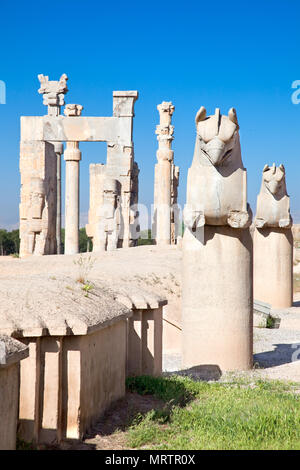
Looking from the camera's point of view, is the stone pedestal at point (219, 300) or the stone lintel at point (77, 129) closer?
the stone pedestal at point (219, 300)

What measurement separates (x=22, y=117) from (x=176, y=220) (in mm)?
9170

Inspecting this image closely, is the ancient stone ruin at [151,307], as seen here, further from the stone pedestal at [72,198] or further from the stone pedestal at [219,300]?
the stone pedestal at [72,198]

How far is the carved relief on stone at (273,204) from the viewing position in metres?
14.7

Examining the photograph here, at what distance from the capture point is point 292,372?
7.73m

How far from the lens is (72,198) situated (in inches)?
914

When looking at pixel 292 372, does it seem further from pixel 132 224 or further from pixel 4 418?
pixel 132 224

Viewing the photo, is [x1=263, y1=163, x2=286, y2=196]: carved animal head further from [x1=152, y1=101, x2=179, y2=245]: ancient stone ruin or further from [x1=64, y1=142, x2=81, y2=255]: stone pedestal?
[x1=152, y1=101, x2=179, y2=245]: ancient stone ruin

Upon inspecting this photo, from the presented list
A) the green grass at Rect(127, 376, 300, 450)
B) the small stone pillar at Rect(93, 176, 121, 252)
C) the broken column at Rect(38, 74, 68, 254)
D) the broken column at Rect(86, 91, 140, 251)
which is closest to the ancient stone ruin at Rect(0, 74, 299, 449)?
the green grass at Rect(127, 376, 300, 450)

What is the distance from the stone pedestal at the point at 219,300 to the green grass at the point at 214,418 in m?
1.31

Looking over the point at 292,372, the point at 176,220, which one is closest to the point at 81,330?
the point at 292,372

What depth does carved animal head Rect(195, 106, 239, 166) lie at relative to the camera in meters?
7.40

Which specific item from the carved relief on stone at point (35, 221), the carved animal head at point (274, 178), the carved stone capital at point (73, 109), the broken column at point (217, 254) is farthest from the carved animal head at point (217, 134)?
the carved stone capital at point (73, 109)
